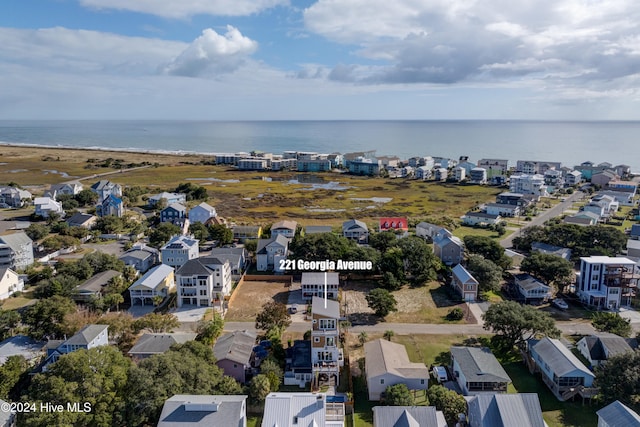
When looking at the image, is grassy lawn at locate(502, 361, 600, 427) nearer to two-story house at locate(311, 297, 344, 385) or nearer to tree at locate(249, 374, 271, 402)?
two-story house at locate(311, 297, 344, 385)

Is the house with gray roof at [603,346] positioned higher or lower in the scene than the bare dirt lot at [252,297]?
higher

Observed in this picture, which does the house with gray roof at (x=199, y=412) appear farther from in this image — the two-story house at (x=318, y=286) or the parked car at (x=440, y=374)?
the two-story house at (x=318, y=286)

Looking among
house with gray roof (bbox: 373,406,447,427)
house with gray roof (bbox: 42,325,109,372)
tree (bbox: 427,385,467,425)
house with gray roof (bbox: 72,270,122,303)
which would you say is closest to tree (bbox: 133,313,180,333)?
house with gray roof (bbox: 42,325,109,372)

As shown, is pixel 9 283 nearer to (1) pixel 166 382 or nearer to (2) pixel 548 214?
(1) pixel 166 382

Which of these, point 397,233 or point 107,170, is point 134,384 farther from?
point 107,170

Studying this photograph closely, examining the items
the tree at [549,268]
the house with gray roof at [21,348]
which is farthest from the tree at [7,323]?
the tree at [549,268]

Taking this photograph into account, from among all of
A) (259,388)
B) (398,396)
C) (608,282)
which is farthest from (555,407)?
(608,282)
